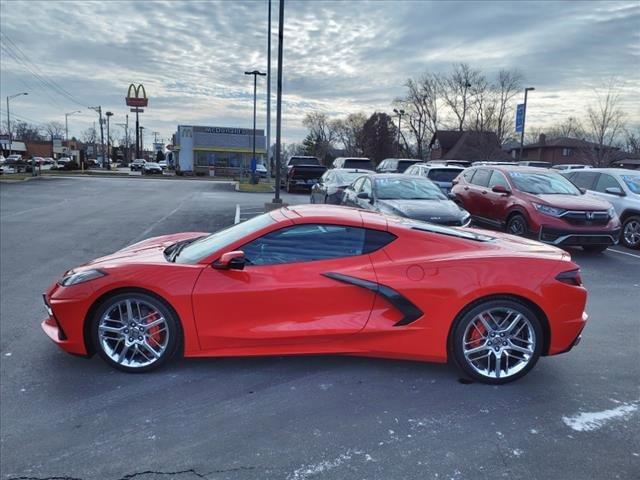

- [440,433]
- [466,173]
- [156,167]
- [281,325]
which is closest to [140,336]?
[281,325]

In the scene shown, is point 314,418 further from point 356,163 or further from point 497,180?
point 356,163

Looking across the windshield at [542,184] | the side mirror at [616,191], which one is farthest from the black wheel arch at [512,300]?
the side mirror at [616,191]

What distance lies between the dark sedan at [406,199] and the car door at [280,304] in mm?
5017

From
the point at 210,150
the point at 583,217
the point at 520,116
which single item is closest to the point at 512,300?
the point at 583,217

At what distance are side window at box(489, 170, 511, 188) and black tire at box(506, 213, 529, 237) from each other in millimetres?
855

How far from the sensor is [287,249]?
387cm

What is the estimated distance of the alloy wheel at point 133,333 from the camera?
150 inches

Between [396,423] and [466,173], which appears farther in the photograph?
[466,173]

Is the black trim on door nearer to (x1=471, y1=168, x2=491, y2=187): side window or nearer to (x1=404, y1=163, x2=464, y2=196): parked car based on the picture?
(x1=471, y1=168, x2=491, y2=187): side window

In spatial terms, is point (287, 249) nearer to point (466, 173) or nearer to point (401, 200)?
point (401, 200)

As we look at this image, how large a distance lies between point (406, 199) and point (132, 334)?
676 cm

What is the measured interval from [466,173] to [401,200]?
3.83 metres

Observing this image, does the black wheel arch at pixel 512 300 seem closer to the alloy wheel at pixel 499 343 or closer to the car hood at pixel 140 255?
the alloy wheel at pixel 499 343

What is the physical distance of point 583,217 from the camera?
8.81 metres
